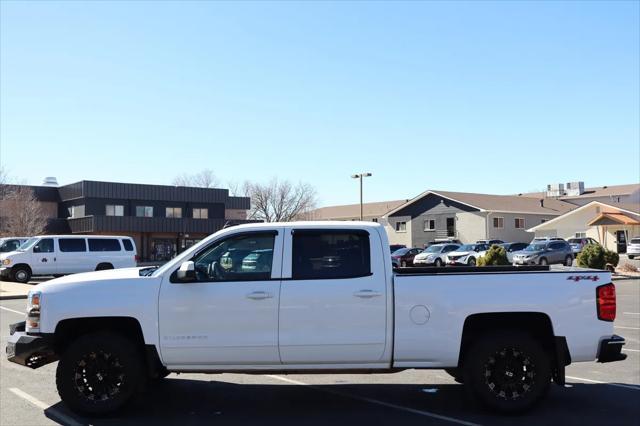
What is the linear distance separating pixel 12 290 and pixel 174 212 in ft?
123

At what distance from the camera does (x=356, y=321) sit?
6.19m

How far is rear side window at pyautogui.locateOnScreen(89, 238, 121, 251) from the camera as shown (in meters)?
26.5

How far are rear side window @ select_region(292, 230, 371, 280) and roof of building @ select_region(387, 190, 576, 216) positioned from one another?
2119 inches

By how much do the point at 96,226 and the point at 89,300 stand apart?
49551mm

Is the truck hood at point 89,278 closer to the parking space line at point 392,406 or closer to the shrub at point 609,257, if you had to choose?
the parking space line at point 392,406

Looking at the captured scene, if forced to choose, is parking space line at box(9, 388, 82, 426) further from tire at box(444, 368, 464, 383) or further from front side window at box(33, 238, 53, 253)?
A: front side window at box(33, 238, 53, 253)

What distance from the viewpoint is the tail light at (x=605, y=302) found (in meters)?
6.31

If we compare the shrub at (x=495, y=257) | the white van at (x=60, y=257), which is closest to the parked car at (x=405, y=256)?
the shrub at (x=495, y=257)

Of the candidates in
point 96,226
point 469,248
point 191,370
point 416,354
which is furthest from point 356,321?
point 96,226

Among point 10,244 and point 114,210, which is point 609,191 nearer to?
point 114,210

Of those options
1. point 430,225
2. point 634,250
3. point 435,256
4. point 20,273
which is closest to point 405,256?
point 435,256

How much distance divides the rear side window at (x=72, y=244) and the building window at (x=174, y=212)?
108 feet

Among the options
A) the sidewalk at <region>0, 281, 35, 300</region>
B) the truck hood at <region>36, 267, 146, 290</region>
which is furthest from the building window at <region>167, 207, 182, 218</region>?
the truck hood at <region>36, 267, 146, 290</region>

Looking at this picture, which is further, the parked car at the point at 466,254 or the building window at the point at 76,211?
the building window at the point at 76,211
